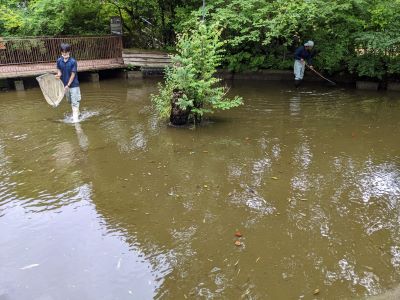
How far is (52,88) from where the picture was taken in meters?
9.26

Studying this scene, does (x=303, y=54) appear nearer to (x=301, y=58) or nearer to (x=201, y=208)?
(x=301, y=58)

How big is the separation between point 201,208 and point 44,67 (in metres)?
12.0

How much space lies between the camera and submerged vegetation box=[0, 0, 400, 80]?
11.8 m

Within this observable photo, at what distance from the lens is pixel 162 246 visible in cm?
442

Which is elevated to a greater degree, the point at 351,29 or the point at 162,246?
the point at 351,29

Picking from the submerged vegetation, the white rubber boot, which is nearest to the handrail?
the submerged vegetation

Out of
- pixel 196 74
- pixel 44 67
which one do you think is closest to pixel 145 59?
pixel 44 67

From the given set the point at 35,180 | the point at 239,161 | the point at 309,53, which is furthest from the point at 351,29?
the point at 35,180

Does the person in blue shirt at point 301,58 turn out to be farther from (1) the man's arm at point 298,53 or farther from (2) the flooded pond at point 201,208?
(2) the flooded pond at point 201,208

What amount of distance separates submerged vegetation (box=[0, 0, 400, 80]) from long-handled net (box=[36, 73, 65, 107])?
16.4 feet

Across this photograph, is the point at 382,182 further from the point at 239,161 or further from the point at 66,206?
the point at 66,206

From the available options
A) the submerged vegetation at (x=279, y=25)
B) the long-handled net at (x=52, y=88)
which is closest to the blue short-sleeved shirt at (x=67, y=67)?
the long-handled net at (x=52, y=88)

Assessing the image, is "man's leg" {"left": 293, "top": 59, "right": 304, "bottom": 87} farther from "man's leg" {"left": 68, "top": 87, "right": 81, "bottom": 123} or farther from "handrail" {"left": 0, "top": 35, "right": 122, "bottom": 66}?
"handrail" {"left": 0, "top": 35, "right": 122, "bottom": 66}

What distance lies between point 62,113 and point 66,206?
541 cm
